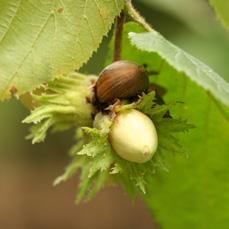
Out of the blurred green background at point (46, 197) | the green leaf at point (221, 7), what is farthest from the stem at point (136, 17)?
the blurred green background at point (46, 197)

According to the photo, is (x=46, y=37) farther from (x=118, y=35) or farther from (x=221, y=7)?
(x=221, y=7)

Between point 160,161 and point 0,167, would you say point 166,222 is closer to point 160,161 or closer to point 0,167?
point 160,161

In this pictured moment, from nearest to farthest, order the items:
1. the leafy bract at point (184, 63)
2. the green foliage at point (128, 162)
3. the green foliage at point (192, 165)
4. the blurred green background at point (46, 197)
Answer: the leafy bract at point (184, 63) → the green foliage at point (128, 162) → the green foliage at point (192, 165) → the blurred green background at point (46, 197)

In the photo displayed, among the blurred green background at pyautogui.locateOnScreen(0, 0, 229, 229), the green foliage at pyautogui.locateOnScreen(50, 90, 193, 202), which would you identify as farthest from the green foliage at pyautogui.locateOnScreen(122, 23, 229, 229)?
the blurred green background at pyautogui.locateOnScreen(0, 0, 229, 229)

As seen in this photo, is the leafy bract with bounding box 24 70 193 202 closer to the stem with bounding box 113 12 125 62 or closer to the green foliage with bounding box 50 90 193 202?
the green foliage with bounding box 50 90 193 202

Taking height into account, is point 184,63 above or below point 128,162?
above

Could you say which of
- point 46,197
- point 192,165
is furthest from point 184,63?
point 46,197

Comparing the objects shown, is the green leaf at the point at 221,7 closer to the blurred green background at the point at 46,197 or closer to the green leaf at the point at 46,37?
the green leaf at the point at 46,37
